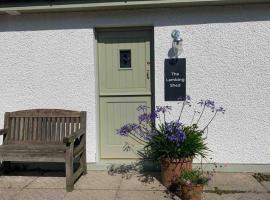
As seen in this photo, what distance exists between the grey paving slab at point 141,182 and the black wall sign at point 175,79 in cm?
127

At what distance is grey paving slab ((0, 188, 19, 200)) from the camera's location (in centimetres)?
553

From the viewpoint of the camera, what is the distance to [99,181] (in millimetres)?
6176

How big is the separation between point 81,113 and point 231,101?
2361mm

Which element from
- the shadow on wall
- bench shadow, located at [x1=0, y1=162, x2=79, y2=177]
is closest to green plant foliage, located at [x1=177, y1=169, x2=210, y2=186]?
bench shadow, located at [x1=0, y1=162, x2=79, y2=177]

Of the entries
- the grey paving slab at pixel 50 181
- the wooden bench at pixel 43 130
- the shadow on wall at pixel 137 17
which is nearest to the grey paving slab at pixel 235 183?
the wooden bench at pixel 43 130

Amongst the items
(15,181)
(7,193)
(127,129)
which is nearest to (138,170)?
(127,129)

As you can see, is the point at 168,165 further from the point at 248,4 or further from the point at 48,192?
the point at 248,4

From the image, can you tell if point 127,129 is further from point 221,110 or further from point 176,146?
point 221,110

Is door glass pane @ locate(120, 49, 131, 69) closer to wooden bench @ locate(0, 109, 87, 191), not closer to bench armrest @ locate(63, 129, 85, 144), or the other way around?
wooden bench @ locate(0, 109, 87, 191)

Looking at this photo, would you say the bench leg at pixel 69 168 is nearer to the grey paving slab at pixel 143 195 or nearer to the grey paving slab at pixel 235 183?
the grey paving slab at pixel 143 195

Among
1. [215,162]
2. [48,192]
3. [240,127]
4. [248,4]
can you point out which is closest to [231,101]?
[240,127]

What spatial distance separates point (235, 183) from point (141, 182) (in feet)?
4.49

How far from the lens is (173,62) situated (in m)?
6.42

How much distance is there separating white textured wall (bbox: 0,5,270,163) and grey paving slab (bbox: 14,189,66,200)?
110 cm
